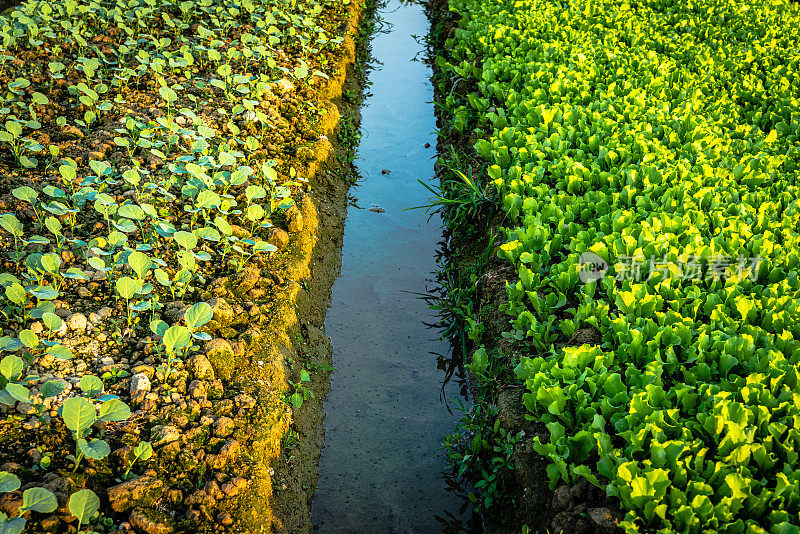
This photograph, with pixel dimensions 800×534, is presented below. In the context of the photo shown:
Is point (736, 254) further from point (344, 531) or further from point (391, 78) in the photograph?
point (391, 78)

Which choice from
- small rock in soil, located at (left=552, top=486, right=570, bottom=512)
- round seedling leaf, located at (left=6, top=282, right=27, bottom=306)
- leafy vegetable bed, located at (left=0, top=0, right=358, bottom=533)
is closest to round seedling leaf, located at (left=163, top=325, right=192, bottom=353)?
leafy vegetable bed, located at (left=0, top=0, right=358, bottom=533)

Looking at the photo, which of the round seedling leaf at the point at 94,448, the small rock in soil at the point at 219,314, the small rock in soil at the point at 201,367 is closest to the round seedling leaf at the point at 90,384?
the round seedling leaf at the point at 94,448

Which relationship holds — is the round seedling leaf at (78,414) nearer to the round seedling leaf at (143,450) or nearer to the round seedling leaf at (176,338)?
the round seedling leaf at (143,450)

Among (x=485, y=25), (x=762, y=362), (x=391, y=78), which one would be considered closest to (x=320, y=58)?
(x=391, y=78)

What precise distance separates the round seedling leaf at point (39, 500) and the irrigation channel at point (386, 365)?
1.25 m

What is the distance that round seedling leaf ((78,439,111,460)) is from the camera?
83.5 inches

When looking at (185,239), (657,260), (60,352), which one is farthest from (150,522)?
(657,260)

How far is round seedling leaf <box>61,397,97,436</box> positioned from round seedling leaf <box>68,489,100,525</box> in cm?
30

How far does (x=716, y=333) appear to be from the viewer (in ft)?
8.15

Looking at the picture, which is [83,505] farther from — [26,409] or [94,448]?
[26,409]

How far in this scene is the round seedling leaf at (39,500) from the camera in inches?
73.7

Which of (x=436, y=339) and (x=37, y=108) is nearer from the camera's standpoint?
(x=436, y=339)

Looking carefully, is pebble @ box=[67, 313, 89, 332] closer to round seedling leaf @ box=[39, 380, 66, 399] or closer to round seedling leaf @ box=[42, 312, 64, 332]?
round seedling leaf @ box=[42, 312, 64, 332]

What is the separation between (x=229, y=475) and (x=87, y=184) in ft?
6.90
